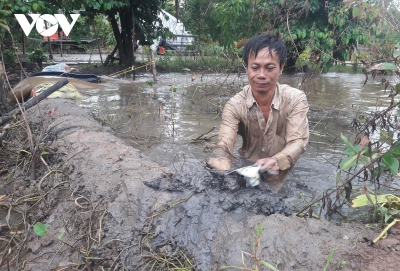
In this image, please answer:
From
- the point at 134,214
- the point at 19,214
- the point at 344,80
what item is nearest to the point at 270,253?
the point at 134,214

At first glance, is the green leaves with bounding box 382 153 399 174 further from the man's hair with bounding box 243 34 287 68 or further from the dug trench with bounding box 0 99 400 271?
the man's hair with bounding box 243 34 287 68

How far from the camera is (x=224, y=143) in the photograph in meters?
2.90

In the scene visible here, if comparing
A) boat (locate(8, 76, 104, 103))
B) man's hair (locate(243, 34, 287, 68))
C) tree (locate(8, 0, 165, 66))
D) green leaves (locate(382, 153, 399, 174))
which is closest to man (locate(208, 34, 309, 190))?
man's hair (locate(243, 34, 287, 68))

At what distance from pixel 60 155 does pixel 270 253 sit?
227cm

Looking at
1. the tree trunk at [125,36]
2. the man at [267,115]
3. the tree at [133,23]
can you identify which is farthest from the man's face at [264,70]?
the tree trunk at [125,36]

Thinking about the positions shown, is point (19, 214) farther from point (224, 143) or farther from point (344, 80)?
point (344, 80)

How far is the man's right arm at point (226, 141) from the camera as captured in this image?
263 centimetres

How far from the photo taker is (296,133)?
2.87m

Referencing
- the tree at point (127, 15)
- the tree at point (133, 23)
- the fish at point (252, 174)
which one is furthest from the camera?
the tree at point (133, 23)

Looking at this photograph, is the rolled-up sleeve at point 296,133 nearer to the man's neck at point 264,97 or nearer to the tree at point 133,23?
the man's neck at point 264,97

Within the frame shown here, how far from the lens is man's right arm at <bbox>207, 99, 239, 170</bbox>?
8.64 ft

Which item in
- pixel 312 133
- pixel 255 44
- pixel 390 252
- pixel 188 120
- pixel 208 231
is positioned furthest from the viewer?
pixel 188 120

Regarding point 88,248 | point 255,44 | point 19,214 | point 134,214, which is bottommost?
point 19,214

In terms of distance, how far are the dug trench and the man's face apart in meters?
0.82
